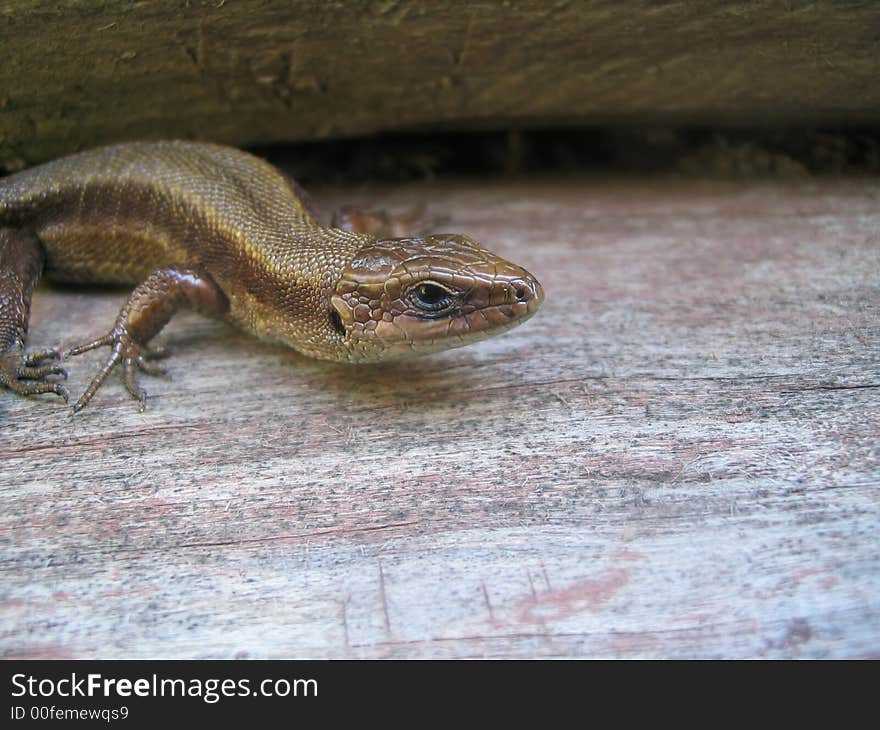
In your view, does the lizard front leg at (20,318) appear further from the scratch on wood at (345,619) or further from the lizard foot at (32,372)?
the scratch on wood at (345,619)

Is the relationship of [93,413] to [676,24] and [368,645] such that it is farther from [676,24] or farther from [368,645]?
[676,24]

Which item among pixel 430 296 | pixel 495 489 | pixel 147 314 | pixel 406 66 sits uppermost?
pixel 406 66

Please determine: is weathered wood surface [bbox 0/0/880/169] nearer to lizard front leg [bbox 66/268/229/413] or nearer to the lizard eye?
lizard front leg [bbox 66/268/229/413]

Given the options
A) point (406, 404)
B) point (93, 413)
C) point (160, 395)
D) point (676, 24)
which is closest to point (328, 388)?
point (406, 404)

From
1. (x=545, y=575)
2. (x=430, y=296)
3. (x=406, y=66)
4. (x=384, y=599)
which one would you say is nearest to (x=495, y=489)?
(x=545, y=575)

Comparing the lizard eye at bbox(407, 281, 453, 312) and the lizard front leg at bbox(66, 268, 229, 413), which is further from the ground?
the lizard front leg at bbox(66, 268, 229, 413)

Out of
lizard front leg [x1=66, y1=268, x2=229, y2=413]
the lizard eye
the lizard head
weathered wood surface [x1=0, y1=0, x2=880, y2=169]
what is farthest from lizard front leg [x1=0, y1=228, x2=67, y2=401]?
the lizard eye

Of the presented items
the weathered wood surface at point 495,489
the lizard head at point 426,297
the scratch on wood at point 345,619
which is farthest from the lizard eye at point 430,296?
the scratch on wood at point 345,619

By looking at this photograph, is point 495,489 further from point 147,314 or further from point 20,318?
point 20,318
